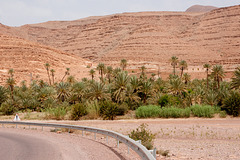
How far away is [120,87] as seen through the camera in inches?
1190

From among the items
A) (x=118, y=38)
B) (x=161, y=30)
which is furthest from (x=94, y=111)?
(x=118, y=38)

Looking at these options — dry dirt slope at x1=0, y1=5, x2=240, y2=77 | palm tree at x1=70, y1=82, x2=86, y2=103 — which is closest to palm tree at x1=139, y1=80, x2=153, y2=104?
palm tree at x1=70, y1=82, x2=86, y2=103

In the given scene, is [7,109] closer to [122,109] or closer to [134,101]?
[122,109]

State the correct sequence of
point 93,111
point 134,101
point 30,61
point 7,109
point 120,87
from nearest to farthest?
point 93,111 → point 120,87 → point 134,101 → point 7,109 → point 30,61

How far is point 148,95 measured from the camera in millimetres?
32344

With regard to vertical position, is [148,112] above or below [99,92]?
below

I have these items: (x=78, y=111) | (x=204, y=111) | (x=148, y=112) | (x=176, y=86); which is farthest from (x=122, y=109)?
(x=204, y=111)

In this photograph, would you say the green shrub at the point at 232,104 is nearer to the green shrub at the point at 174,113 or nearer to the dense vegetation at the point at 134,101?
the dense vegetation at the point at 134,101

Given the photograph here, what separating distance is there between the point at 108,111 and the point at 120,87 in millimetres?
4193

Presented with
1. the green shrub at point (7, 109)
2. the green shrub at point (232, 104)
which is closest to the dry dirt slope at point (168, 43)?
the green shrub at point (232, 104)

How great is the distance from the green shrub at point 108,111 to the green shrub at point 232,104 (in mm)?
11237

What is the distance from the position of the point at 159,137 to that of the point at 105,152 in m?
7.64

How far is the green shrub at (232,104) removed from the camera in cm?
2590

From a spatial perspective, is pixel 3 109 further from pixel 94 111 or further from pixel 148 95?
pixel 148 95
